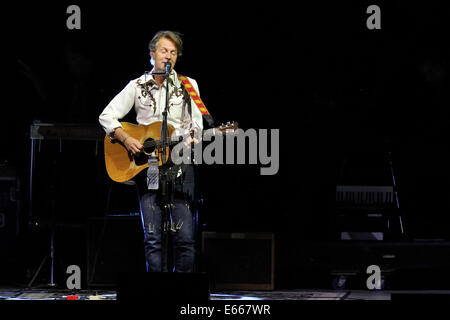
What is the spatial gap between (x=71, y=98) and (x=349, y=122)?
2758 millimetres

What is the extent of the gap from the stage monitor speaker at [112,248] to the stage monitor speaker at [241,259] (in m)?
0.55

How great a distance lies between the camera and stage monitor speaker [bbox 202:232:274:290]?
565 centimetres

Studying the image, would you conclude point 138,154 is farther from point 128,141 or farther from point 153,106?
point 153,106

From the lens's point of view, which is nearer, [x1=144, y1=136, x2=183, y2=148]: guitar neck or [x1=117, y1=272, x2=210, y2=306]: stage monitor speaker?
[x1=117, y1=272, x2=210, y2=306]: stage monitor speaker

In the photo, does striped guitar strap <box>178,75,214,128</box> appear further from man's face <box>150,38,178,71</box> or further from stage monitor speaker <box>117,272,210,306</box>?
stage monitor speaker <box>117,272,210,306</box>

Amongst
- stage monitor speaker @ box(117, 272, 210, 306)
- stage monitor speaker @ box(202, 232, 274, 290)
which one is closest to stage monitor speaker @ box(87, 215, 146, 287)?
stage monitor speaker @ box(202, 232, 274, 290)

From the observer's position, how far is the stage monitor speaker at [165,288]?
3.22 metres

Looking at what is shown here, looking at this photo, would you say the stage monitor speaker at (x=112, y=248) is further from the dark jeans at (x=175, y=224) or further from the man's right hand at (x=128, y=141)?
the man's right hand at (x=128, y=141)

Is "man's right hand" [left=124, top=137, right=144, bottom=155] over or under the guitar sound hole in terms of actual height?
over

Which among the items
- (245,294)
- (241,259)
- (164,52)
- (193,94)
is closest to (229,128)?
(193,94)

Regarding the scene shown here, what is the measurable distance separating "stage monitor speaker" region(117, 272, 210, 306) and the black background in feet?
11.6

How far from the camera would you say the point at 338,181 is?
23.0 ft

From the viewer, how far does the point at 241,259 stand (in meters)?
5.67

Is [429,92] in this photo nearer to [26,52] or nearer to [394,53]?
[394,53]
